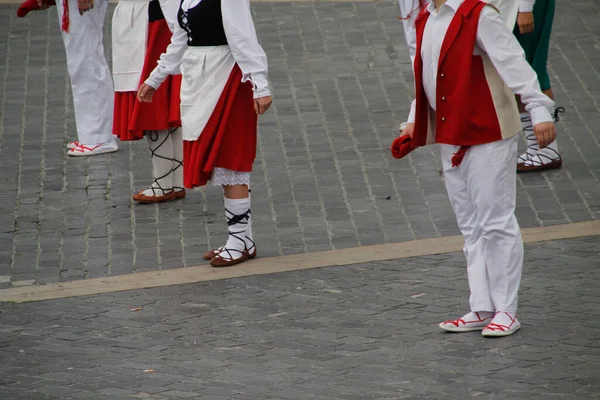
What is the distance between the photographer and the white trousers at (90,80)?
984 cm

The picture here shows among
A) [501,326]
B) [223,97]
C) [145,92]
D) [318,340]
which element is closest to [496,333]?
[501,326]

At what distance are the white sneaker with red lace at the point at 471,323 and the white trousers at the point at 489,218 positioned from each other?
53mm

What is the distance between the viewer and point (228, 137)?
745cm

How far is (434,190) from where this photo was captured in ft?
28.8

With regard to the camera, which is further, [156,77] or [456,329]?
[156,77]

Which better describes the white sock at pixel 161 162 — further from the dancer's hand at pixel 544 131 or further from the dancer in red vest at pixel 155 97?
the dancer's hand at pixel 544 131

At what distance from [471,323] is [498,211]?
0.63m

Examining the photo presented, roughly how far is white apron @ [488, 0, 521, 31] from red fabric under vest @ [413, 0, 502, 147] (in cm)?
236

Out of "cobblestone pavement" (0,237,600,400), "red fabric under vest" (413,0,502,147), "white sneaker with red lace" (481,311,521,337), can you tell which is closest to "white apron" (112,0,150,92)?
"cobblestone pavement" (0,237,600,400)

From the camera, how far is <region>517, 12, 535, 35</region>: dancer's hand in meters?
8.63

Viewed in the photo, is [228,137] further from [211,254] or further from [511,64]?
[511,64]

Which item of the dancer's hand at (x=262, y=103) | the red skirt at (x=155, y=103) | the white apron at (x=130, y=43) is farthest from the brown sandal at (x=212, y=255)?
the white apron at (x=130, y=43)

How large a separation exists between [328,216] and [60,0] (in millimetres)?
3019

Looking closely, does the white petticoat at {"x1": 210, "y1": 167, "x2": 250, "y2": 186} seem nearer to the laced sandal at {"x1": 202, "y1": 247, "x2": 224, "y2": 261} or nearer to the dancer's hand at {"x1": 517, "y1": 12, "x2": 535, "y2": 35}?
the laced sandal at {"x1": 202, "y1": 247, "x2": 224, "y2": 261}
